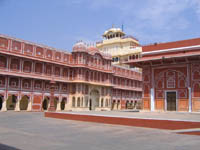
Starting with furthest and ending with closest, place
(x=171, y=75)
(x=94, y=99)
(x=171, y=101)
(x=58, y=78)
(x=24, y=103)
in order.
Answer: (x=94, y=99) → (x=58, y=78) → (x=24, y=103) → (x=171, y=75) → (x=171, y=101)

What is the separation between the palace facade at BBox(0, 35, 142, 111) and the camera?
33438 millimetres

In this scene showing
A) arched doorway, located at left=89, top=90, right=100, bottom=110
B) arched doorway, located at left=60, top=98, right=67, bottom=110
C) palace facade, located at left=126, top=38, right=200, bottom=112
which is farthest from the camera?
arched doorway, located at left=89, top=90, right=100, bottom=110

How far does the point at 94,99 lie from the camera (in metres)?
46.1

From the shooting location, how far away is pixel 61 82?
40.6 meters

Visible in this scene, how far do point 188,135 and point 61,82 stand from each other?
102ft

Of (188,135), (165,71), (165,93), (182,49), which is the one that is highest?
(182,49)

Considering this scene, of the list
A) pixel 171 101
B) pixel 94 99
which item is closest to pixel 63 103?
pixel 94 99

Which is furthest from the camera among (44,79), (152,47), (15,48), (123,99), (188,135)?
(123,99)

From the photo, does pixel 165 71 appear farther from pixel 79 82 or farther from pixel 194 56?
pixel 79 82

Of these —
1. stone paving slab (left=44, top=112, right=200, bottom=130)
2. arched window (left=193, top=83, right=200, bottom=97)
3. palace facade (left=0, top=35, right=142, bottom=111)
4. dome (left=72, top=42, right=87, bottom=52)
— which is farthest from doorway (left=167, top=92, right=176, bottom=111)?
dome (left=72, top=42, right=87, bottom=52)

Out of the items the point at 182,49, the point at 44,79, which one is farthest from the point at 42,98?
the point at 182,49

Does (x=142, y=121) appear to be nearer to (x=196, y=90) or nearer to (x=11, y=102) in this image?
(x=196, y=90)

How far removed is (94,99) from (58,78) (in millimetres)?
9474

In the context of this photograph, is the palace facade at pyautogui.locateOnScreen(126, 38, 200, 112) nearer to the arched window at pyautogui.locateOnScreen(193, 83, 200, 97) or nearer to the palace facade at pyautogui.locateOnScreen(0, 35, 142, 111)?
the arched window at pyautogui.locateOnScreen(193, 83, 200, 97)
